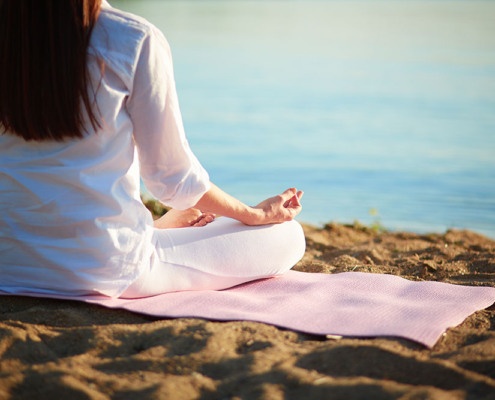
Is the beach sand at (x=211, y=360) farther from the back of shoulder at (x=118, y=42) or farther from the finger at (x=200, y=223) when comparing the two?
the back of shoulder at (x=118, y=42)

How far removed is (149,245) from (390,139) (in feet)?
26.4

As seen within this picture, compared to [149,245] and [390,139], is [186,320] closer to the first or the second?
[149,245]

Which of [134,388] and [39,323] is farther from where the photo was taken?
[39,323]

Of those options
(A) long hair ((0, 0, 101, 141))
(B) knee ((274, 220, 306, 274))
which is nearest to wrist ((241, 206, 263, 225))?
(B) knee ((274, 220, 306, 274))

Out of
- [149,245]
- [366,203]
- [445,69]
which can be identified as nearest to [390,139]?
[366,203]

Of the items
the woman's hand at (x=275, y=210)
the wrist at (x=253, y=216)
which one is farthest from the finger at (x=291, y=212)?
the wrist at (x=253, y=216)

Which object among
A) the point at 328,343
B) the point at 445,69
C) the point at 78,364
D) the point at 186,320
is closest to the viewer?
the point at 78,364

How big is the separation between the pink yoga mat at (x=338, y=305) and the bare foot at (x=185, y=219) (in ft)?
1.23

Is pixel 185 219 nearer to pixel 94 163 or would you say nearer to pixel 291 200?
pixel 291 200

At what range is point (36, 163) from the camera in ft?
6.37

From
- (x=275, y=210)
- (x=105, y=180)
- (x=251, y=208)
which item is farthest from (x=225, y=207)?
(x=105, y=180)

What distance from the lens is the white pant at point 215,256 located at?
223 cm

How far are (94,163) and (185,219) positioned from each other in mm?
795

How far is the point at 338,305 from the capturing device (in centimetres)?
230
